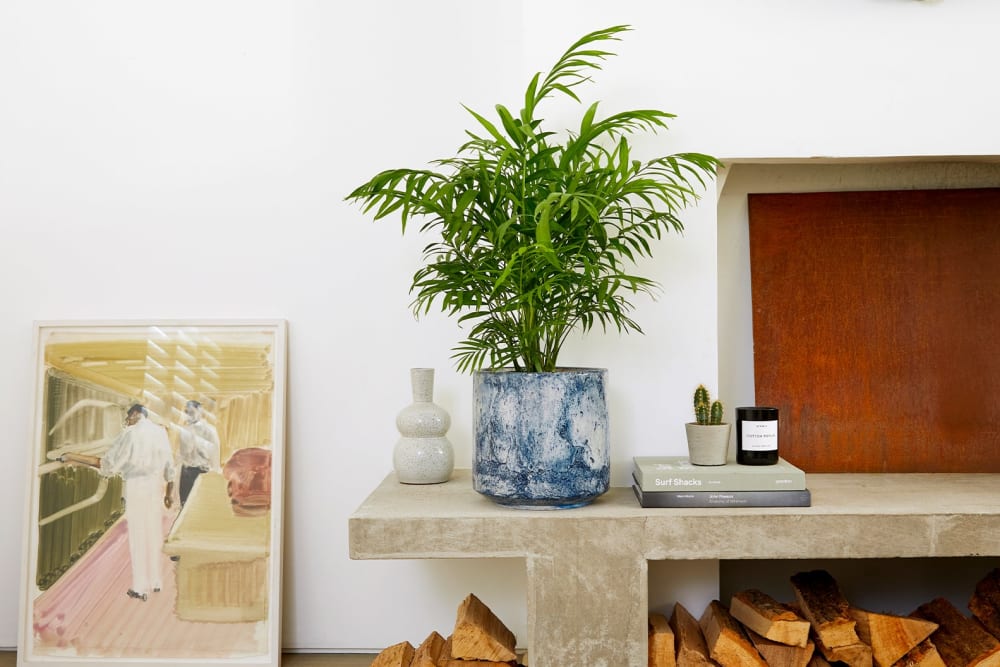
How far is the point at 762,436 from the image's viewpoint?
174 cm

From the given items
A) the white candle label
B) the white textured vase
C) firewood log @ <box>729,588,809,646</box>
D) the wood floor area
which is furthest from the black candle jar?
the wood floor area

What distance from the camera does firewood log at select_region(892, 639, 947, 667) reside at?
168 cm

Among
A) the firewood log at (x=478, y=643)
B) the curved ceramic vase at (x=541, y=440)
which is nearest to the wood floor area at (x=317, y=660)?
the firewood log at (x=478, y=643)

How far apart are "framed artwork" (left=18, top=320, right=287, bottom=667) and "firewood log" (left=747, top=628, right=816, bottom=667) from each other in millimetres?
1168

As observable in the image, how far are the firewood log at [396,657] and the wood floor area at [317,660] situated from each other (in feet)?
0.77

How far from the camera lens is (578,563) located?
5.25 ft

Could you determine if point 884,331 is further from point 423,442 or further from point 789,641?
point 423,442

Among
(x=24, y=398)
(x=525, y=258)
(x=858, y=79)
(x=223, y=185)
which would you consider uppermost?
(x=858, y=79)

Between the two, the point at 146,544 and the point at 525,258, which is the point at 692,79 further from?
the point at 146,544

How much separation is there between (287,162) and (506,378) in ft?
3.02

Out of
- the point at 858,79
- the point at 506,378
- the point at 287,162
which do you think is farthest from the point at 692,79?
the point at 287,162

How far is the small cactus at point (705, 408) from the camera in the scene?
175 centimetres

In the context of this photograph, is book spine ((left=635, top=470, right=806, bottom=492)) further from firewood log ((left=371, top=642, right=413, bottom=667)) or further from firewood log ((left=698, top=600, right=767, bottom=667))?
firewood log ((left=371, top=642, right=413, bottom=667))

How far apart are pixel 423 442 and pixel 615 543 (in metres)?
0.53
